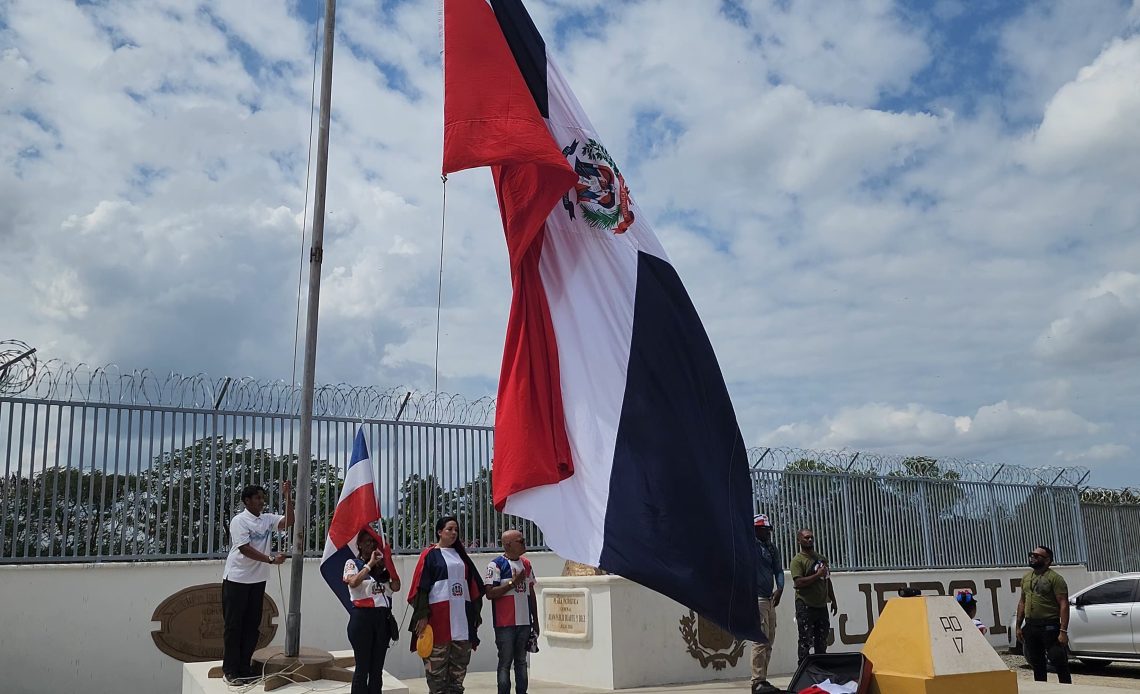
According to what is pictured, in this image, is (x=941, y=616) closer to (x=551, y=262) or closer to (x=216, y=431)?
(x=551, y=262)

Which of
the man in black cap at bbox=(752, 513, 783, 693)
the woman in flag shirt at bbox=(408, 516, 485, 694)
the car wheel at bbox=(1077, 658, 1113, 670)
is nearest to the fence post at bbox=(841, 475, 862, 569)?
the car wheel at bbox=(1077, 658, 1113, 670)

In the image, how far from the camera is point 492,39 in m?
5.33

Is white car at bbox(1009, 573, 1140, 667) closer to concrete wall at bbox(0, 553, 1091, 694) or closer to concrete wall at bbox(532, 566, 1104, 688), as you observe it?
concrete wall at bbox(532, 566, 1104, 688)

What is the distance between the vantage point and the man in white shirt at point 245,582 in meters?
7.18

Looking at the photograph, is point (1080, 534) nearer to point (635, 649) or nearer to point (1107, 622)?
point (1107, 622)

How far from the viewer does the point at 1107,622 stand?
1328cm

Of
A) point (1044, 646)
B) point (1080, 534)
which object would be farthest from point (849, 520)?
point (1080, 534)

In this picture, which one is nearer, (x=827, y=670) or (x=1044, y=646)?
(x=827, y=670)

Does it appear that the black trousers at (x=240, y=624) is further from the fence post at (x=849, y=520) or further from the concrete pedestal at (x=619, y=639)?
the fence post at (x=849, y=520)

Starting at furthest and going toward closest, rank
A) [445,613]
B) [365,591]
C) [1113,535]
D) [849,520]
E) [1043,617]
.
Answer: [1113,535] → [849,520] → [1043,617] → [445,613] → [365,591]

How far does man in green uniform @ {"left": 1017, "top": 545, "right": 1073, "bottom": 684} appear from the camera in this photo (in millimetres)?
10727

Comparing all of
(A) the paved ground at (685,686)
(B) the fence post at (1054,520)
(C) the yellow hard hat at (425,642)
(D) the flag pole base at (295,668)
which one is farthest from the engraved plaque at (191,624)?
(B) the fence post at (1054,520)

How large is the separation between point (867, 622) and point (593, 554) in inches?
453

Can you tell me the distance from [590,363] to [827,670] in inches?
104
